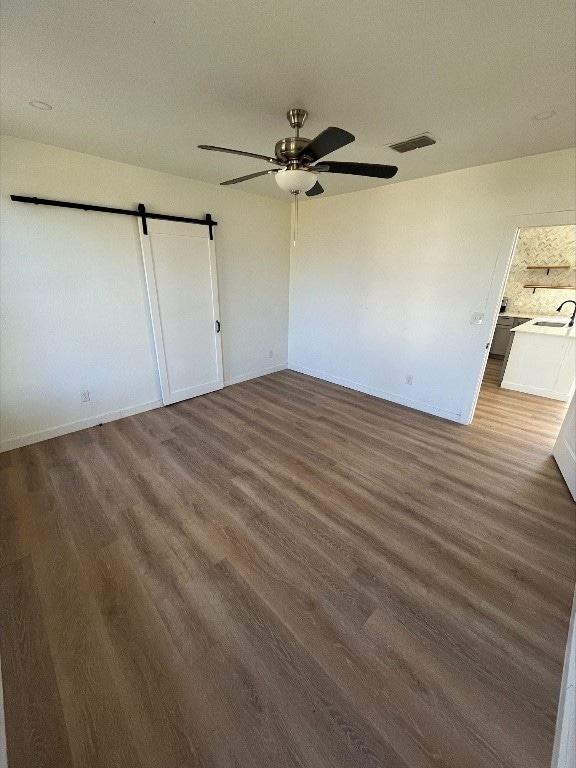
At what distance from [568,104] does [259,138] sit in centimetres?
202

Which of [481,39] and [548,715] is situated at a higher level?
[481,39]

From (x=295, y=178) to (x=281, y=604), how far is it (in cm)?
241

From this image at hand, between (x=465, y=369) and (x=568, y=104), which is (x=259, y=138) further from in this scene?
(x=465, y=369)

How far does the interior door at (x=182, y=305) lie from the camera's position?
3.35m

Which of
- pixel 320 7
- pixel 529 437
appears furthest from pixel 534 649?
pixel 320 7

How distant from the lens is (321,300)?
4.54 meters

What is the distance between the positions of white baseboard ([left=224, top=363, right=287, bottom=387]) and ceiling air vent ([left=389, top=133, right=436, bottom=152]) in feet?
10.9

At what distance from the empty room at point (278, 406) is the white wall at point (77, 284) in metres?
0.02

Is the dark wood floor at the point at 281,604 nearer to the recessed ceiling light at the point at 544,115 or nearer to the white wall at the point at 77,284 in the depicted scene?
the white wall at the point at 77,284

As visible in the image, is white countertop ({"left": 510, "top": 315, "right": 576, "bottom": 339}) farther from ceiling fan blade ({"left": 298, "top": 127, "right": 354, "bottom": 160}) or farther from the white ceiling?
ceiling fan blade ({"left": 298, "top": 127, "right": 354, "bottom": 160})

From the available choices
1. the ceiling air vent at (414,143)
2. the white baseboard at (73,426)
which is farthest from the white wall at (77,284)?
the ceiling air vent at (414,143)

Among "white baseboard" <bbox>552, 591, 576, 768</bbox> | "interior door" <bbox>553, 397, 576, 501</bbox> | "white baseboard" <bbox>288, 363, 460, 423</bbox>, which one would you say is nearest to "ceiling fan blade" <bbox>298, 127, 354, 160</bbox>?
"white baseboard" <bbox>552, 591, 576, 768</bbox>

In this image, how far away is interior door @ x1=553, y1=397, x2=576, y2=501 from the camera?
2.42 metres

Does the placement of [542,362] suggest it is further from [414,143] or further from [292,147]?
[292,147]
